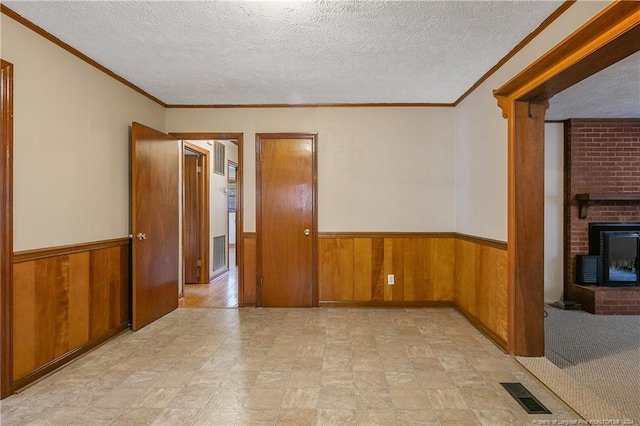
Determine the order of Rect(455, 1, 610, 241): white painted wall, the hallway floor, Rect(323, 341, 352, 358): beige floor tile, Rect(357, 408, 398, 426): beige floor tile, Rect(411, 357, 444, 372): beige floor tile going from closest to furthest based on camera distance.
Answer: Rect(357, 408, 398, 426): beige floor tile → Rect(455, 1, 610, 241): white painted wall → Rect(411, 357, 444, 372): beige floor tile → Rect(323, 341, 352, 358): beige floor tile → the hallway floor

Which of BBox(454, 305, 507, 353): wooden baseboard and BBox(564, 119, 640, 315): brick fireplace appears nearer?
BBox(454, 305, 507, 353): wooden baseboard

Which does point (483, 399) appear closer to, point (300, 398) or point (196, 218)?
point (300, 398)

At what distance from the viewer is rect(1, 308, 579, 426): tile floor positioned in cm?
202

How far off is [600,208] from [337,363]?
13.3 feet

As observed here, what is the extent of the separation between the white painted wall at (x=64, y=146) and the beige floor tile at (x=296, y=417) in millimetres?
1970

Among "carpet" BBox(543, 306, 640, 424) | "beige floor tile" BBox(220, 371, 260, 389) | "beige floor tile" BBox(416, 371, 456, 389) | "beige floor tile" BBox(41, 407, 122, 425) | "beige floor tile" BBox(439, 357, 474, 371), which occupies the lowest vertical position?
"carpet" BBox(543, 306, 640, 424)

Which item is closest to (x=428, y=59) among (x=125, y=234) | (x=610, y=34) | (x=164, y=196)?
(x=610, y=34)

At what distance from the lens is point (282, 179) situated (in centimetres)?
421

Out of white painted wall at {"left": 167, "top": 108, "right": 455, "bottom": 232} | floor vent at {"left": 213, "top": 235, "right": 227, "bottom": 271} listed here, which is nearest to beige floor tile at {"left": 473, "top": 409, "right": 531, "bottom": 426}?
white painted wall at {"left": 167, "top": 108, "right": 455, "bottom": 232}

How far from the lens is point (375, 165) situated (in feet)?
13.8

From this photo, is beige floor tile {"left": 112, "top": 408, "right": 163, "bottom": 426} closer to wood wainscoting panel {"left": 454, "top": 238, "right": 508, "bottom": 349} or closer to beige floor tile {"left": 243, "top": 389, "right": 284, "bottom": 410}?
beige floor tile {"left": 243, "top": 389, "right": 284, "bottom": 410}

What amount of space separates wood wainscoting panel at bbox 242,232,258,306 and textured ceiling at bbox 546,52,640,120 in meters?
3.61

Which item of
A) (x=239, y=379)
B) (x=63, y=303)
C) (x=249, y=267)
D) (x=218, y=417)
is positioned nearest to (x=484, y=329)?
(x=239, y=379)

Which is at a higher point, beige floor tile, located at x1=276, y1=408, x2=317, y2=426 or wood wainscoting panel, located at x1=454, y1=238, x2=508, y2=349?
wood wainscoting panel, located at x1=454, y1=238, x2=508, y2=349
